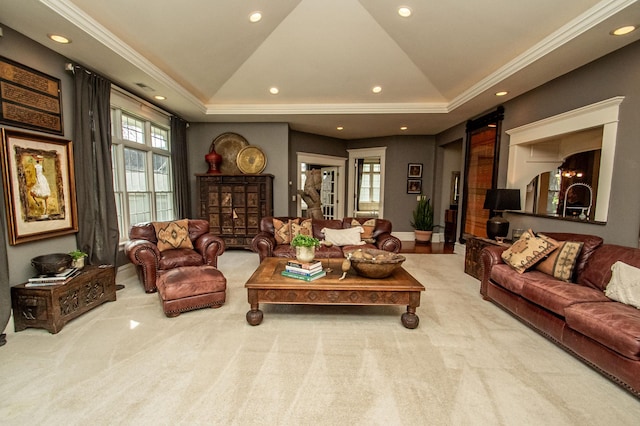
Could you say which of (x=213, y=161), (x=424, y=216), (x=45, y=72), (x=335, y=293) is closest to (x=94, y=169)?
(x=45, y=72)

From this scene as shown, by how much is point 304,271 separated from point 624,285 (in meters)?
2.60

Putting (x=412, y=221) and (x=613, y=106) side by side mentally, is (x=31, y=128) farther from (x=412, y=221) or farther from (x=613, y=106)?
(x=412, y=221)

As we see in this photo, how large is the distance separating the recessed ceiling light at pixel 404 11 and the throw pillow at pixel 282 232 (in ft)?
10.0

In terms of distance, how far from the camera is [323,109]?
500 cm

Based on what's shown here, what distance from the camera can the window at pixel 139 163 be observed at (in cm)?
388

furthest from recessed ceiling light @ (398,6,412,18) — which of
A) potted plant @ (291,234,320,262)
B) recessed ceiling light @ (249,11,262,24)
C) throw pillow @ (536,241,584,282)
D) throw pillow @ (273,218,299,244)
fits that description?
throw pillow @ (273,218,299,244)

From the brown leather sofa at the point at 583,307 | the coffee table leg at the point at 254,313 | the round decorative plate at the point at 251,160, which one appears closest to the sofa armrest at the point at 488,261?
the brown leather sofa at the point at 583,307

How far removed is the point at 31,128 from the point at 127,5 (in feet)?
4.94

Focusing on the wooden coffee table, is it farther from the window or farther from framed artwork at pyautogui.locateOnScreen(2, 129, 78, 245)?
the window

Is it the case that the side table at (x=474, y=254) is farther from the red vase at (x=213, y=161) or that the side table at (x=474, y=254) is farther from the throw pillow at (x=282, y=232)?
the red vase at (x=213, y=161)

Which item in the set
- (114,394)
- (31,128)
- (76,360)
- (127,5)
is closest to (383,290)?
(114,394)

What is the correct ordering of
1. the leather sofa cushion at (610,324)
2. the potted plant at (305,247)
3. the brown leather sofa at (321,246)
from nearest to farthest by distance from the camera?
the leather sofa cushion at (610,324) < the potted plant at (305,247) < the brown leather sofa at (321,246)

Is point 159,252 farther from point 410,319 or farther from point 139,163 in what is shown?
point 410,319

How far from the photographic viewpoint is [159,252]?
336 centimetres
